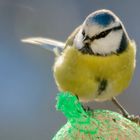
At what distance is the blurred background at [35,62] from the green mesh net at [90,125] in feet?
4.30

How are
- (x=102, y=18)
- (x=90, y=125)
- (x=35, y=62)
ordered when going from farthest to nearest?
(x=35, y=62) < (x=102, y=18) < (x=90, y=125)

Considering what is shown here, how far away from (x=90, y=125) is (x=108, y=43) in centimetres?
39

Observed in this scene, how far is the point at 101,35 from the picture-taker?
6.20 ft

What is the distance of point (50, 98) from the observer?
11.7 feet

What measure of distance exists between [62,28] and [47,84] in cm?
48

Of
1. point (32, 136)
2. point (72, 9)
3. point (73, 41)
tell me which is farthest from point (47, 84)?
point (73, 41)

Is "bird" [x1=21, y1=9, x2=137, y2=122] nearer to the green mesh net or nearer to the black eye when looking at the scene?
the black eye

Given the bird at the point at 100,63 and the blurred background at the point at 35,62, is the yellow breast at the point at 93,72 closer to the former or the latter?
the bird at the point at 100,63

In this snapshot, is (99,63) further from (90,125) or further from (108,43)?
(90,125)

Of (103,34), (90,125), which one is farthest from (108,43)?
(90,125)

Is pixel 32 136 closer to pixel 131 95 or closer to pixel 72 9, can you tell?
pixel 131 95

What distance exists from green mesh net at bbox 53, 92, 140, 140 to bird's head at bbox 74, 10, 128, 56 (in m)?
0.26

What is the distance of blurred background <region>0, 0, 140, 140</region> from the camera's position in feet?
11.2

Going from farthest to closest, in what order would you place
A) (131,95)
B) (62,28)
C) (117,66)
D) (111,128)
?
(62,28)
(131,95)
(117,66)
(111,128)
